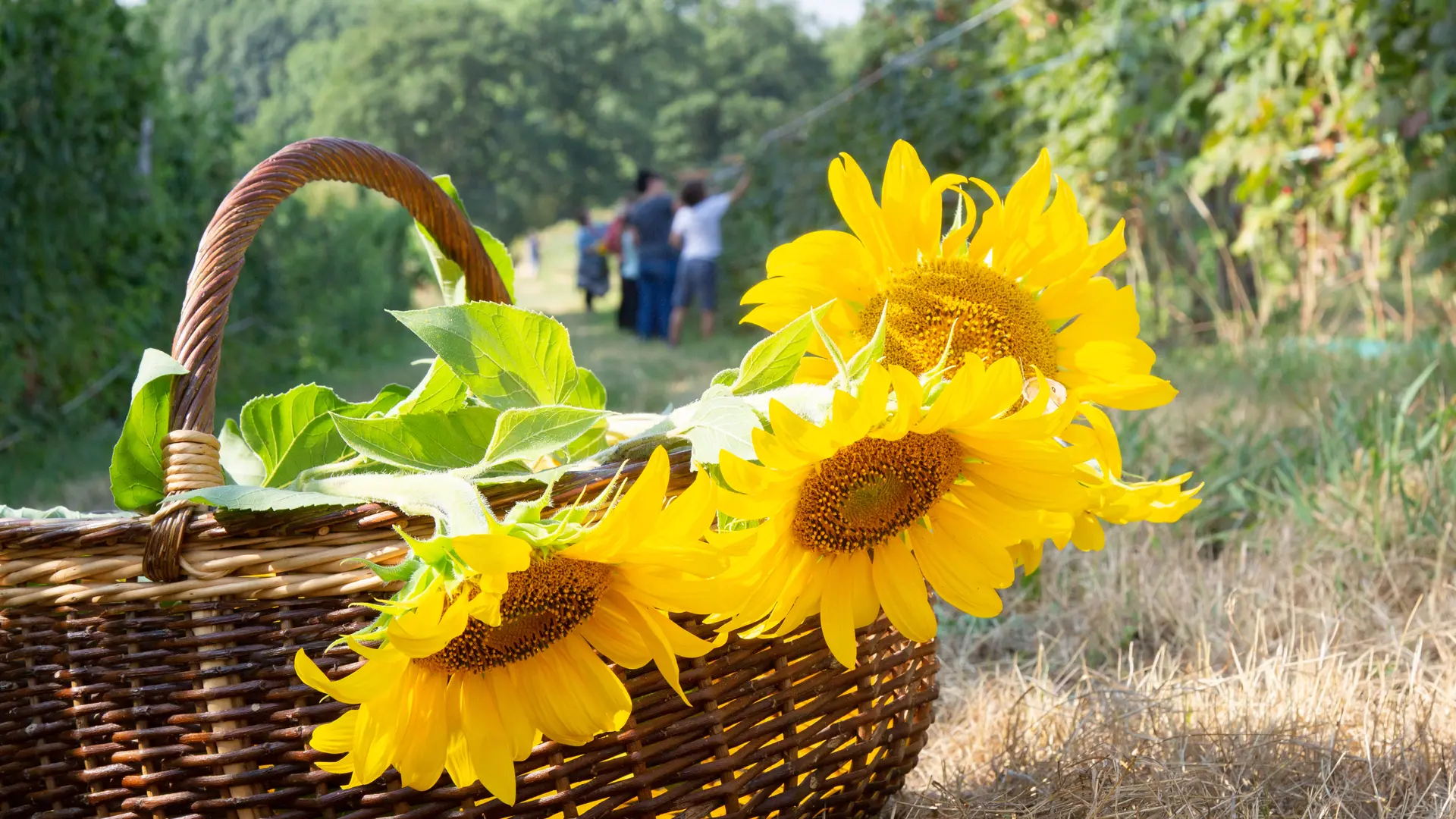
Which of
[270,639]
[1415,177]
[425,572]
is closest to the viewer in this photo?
[425,572]

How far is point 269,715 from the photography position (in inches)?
34.6

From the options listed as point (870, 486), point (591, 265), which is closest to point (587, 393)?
point (870, 486)

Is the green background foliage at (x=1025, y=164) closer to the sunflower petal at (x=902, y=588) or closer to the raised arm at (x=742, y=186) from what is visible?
the raised arm at (x=742, y=186)

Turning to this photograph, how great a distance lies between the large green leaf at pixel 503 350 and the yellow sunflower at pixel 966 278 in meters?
0.16

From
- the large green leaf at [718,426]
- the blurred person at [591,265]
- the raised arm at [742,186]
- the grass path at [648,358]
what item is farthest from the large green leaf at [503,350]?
the blurred person at [591,265]

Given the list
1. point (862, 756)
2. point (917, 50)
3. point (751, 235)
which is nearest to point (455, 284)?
point (862, 756)

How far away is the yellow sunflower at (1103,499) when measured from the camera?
828mm

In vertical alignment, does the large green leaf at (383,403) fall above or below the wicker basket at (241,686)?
above

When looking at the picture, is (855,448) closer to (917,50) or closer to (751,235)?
(917,50)

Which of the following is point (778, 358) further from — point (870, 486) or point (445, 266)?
point (445, 266)

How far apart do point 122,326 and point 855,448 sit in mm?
4427

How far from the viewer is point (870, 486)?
0.78 meters

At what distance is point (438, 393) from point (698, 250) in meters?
7.71

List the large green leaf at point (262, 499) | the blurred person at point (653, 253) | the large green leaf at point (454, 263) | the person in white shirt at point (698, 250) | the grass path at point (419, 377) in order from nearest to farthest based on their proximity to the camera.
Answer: the large green leaf at point (262, 499), the large green leaf at point (454, 263), the grass path at point (419, 377), the person in white shirt at point (698, 250), the blurred person at point (653, 253)
